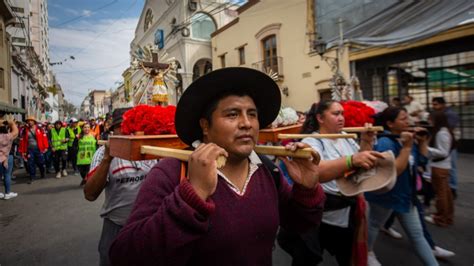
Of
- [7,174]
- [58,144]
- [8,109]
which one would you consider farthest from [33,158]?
[8,109]

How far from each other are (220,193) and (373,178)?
119 cm

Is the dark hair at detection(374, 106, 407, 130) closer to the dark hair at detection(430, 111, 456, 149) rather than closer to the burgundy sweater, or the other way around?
the dark hair at detection(430, 111, 456, 149)

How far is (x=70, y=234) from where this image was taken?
176 inches

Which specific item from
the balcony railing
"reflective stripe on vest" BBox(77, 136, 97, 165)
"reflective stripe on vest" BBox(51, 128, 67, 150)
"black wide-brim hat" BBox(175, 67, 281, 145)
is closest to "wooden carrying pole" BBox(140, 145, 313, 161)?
"black wide-brim hat" BBox(175, 67, 281, 145)

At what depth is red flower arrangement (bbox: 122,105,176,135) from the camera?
1807mm

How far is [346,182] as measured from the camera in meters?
2.06

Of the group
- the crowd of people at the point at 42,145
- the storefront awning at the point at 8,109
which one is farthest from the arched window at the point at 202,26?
the crowd of people at the point at 42,145

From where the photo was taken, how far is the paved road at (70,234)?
355 centimetres

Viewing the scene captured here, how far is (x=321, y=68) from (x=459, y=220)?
975cm

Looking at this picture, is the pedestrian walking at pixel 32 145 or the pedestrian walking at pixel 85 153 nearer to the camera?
the pedestrian walking at pixel 85 153

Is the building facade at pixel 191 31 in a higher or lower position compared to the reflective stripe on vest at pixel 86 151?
higher

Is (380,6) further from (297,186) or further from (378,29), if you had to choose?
(297,186)

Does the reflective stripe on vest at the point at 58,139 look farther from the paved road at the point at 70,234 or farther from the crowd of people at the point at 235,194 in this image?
the crowd of people at the point at 235,194

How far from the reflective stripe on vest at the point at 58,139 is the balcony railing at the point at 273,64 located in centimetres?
946
